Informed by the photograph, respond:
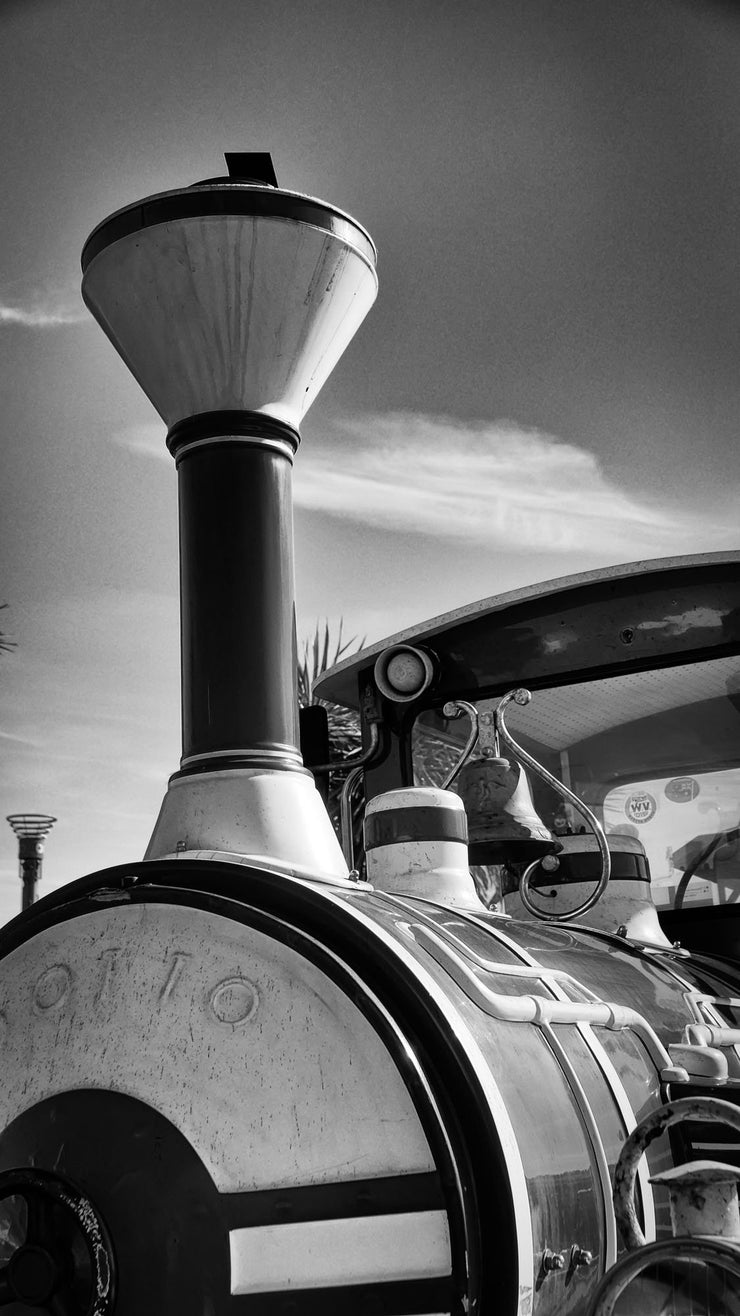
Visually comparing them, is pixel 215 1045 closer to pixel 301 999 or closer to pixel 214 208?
pixel 301 999

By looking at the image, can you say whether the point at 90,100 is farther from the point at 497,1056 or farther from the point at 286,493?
the point at 497,1056

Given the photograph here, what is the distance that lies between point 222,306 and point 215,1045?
93 cm

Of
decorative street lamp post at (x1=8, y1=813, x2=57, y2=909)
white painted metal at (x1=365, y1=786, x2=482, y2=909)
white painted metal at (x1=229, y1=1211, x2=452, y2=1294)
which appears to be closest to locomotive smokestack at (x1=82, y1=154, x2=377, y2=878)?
white painted metal at (x1=365, y1=786, x2=482, y2=909)

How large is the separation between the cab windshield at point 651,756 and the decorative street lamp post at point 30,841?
21.3 ft

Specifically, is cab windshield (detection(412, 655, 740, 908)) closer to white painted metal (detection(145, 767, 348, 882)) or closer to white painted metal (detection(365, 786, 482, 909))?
white painted metal (detection(365, 786, 482, 909))

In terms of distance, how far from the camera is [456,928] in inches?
61.7

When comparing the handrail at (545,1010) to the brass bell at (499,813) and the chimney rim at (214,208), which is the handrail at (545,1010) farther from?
the chimney rim at (214,208)

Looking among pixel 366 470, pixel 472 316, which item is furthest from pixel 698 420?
pixel 366 470

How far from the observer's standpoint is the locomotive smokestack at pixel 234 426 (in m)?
1.61

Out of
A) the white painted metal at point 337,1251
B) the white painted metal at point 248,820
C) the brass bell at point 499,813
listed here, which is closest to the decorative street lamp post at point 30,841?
the brass bell at point 499,813

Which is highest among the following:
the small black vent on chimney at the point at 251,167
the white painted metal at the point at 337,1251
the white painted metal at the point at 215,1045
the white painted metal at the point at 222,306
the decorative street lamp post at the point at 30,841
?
the decorative street lamp post at the point at 30,841

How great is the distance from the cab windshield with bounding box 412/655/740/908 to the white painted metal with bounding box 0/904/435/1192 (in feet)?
3.84

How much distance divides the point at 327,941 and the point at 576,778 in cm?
124

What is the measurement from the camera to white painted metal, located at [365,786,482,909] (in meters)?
1.76
